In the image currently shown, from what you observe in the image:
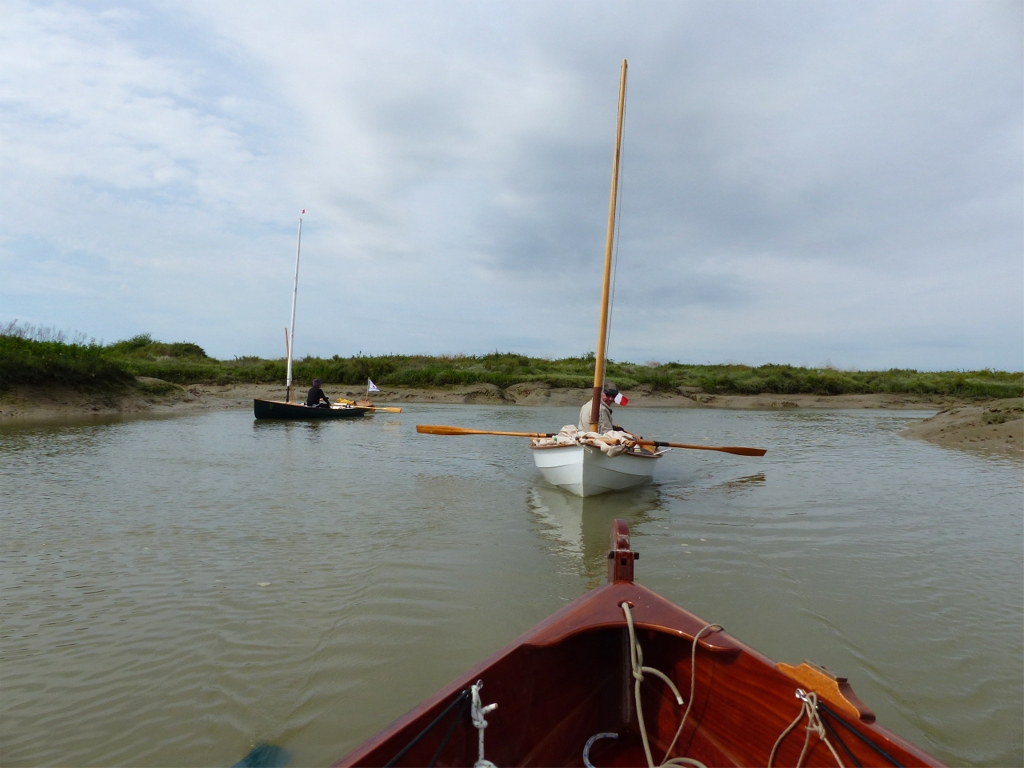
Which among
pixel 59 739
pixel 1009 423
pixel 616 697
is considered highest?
pixel 1009 423

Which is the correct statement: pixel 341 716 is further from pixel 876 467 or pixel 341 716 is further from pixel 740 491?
pixel 876 467

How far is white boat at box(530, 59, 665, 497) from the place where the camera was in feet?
28.9

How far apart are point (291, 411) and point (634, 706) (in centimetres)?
1976

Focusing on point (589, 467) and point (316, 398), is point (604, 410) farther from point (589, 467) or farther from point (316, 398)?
point (316, 398)

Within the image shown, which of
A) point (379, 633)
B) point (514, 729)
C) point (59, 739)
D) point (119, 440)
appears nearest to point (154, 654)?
point (59, 739)

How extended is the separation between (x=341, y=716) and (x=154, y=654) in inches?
64.8

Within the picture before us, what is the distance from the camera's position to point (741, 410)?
1234 inches

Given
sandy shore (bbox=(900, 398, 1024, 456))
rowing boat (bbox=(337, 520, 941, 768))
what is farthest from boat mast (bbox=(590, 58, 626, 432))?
sandy shore (bbox=(900, 398, 1024, 456))

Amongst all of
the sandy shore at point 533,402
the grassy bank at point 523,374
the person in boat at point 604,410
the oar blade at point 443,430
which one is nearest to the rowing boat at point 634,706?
the person in boat at point 604,410

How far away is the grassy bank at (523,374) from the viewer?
3400cm

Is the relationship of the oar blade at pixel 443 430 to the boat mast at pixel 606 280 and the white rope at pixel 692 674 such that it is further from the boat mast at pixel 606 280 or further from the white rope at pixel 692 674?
the white rope at pixel 692 674

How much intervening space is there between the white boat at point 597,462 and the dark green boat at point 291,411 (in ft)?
44.2

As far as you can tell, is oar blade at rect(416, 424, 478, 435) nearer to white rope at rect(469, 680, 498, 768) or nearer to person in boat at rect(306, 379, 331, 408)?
white rope at rect(469, 680, 498, 768)

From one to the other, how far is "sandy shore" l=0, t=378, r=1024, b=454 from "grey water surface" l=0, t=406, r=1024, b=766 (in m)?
5.77
